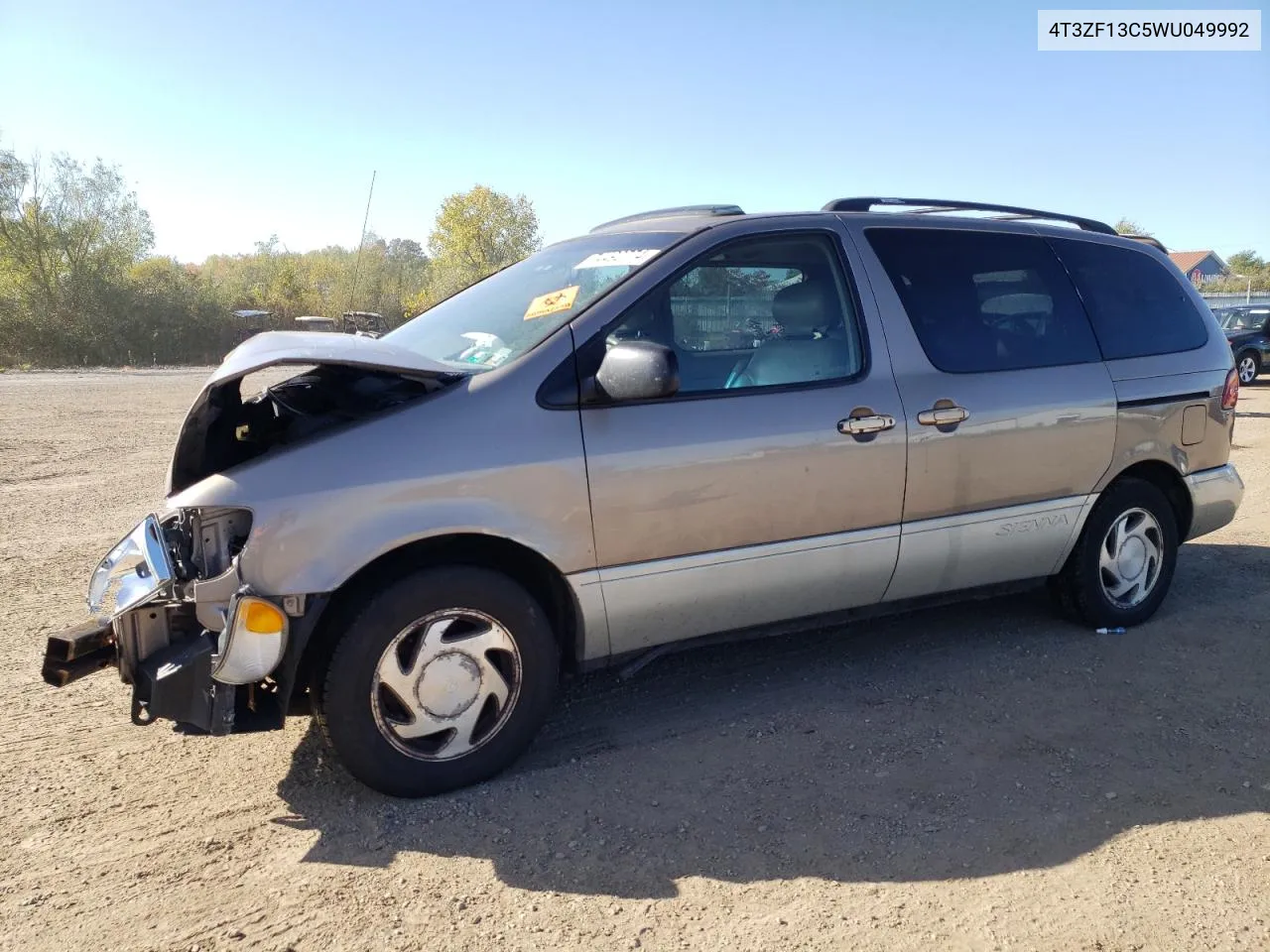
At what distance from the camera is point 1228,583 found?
17.2 ft

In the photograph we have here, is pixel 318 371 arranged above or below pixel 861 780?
above

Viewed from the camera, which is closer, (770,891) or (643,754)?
(770,891)

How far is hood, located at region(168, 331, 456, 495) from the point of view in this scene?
2885mm

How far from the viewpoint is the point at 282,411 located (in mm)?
3381

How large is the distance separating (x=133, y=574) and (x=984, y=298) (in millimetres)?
3499

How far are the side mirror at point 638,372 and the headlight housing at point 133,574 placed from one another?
1.48m

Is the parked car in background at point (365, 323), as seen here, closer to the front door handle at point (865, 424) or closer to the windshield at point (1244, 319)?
the front door handle at point (865, 424)

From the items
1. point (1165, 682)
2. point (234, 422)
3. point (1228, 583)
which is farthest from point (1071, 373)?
point (234, 422)

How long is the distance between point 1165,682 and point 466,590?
3022 millimetres

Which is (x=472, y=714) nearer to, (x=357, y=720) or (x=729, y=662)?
(x=357, y=720)

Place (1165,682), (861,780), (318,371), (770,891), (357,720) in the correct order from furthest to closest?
(1165,682), (318,371), (861,780), (357,720), (770,891)

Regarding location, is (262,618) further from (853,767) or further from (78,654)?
(853,767)

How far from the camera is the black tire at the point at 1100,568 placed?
14.1 ft

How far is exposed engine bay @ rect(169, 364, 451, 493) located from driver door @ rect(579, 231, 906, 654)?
25.5 inches
